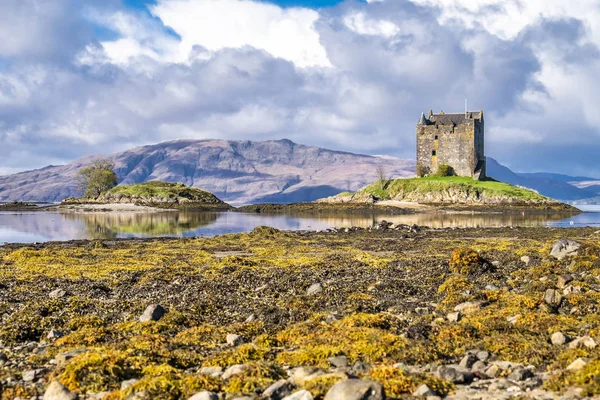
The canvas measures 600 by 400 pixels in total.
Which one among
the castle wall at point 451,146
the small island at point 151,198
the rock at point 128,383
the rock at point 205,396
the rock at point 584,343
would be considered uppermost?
the castle wall at point 451,146

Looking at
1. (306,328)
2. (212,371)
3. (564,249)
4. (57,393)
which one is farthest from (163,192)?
(57,393)

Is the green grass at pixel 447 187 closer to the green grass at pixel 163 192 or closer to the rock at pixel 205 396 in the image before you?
the green grass at pixel 163 192

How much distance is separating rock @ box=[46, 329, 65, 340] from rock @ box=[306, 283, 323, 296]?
664 cm

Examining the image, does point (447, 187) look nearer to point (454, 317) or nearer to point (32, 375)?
point (454, 317)

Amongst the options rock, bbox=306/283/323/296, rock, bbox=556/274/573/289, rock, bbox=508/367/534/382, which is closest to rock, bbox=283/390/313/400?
rock, bbox=508/367/534/382

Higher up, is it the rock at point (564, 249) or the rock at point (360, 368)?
the rock at point (564, 249)

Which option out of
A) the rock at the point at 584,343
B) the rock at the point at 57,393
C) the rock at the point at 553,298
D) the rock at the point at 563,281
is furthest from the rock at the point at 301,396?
the rock at the point at 563,281

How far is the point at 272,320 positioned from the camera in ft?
41.3

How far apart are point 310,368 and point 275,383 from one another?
79 cm

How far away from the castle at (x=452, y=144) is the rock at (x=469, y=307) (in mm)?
106403

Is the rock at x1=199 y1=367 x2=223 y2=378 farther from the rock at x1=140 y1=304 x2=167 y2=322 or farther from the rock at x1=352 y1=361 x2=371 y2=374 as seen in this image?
the rock at x1=140 y1=304 x2=167 y2=322

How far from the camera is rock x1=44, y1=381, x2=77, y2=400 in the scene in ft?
23.8

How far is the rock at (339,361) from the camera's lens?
8796 mm

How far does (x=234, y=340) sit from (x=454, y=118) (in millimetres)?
116274
